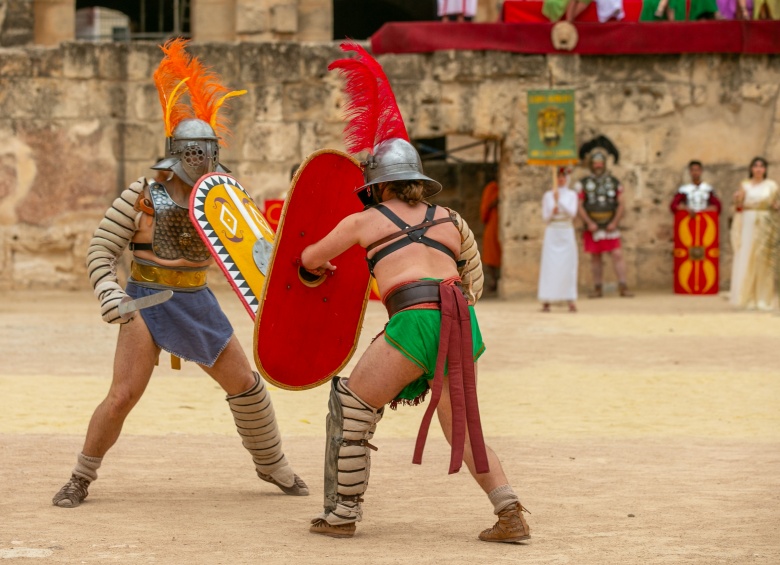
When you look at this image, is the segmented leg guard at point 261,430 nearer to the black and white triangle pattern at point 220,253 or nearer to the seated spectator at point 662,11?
the black and white triangle pattern at point 220,253

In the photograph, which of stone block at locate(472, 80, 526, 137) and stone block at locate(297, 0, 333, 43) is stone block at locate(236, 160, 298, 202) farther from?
stone block at locate(297, 0, 333, 43)

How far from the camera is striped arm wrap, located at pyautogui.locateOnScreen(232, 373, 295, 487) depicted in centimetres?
561

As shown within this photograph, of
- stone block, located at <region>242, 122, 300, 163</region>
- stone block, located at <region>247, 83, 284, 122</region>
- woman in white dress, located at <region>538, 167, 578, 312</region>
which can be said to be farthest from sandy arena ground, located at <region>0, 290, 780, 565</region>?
stone block, located at <region>247, 83, 284, 122</region>

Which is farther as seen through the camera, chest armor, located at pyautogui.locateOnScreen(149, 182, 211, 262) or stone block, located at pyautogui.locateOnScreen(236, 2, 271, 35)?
stone block, located at pyautogui.locateOnScreen(236, 2, 271, 35)

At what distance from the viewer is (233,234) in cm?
541

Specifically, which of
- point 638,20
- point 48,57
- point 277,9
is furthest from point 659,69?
point 48,57

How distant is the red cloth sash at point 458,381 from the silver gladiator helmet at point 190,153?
126 centimetres

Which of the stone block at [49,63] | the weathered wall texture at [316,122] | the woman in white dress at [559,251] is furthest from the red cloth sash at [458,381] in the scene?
the stone block at [49,63]

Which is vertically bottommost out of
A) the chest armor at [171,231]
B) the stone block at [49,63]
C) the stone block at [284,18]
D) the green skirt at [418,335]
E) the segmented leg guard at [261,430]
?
the segmented leg guard at [261,430]

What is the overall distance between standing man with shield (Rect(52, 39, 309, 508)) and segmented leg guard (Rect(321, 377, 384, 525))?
73 centimetres

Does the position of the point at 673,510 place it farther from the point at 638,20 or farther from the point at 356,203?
the point at 638,20

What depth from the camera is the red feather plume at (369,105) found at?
5.20m

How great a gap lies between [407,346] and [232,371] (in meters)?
0.99

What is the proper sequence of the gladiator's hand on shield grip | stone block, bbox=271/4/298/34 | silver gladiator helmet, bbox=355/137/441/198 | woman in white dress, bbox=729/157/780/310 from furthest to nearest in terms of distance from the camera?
stone block, bbox=271/4/298/34 → woman in white dress, bbox=729/157/780/310 → the gladiator's hand on shield grip → silver gladiator helmet, bbox=355/137/441/198
